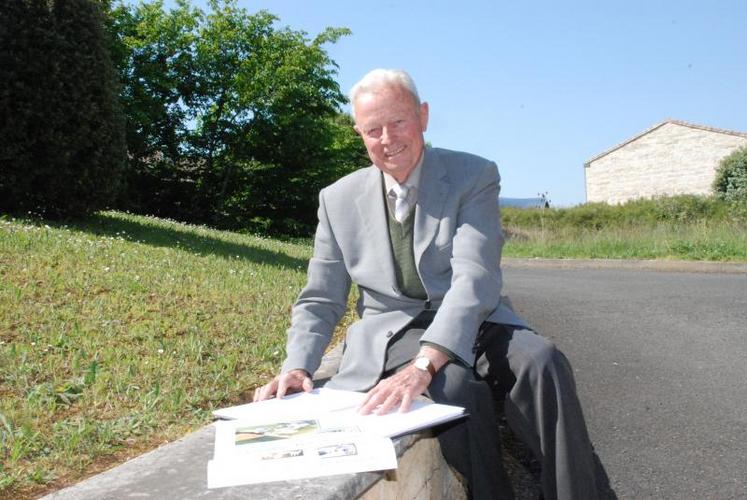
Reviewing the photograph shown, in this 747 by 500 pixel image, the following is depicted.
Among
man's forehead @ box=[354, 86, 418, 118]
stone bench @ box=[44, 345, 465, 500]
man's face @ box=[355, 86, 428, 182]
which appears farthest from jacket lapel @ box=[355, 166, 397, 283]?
stone bench @ box=[44, 345, 465, 500]

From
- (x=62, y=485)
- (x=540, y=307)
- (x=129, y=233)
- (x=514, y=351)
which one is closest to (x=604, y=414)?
(x=514, y=351)

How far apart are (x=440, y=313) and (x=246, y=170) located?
23.8 metres

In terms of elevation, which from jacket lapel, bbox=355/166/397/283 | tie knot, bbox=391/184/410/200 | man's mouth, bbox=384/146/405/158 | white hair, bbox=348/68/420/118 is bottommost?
jacket lapel, bbox=355/166/397/283

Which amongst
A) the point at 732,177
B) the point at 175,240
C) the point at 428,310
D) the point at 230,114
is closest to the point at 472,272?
the point at 428,310

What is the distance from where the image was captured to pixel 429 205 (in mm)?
2951

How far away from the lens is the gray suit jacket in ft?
9.19

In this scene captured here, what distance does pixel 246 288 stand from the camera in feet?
21.0

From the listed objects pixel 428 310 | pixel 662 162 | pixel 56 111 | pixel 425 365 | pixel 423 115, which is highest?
pixel 662 162

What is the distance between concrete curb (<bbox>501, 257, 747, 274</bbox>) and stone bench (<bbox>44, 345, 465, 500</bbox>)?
12.6 m

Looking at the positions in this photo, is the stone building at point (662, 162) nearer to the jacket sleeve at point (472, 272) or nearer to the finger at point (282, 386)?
the jacket sleeve at point (472, 272)

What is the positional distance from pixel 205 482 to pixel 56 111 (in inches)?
347

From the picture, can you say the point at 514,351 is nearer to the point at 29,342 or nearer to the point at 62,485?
the point at 62,485

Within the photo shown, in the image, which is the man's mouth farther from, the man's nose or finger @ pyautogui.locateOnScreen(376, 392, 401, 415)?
finger @ pyautogui.locateOnScreen(376, 392, 401, 415)

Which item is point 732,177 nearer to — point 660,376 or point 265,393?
point 660,376
